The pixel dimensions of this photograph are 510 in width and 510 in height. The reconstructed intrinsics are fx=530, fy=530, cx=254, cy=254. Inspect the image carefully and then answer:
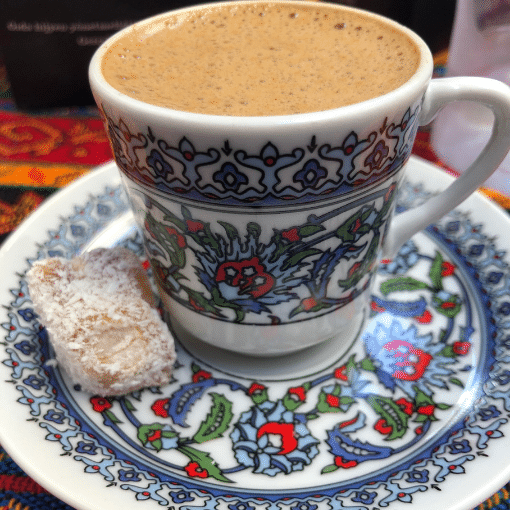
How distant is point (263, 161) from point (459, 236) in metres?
0.53

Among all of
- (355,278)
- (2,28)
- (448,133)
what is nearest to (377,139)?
(355,278)

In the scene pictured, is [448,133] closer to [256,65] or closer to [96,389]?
[256,65]

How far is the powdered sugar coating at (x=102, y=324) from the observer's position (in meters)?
0.66

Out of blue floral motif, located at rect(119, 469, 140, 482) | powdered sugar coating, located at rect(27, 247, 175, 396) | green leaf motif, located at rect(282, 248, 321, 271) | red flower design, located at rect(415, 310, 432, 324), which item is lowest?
red flower design, located at rect(415, 310, 432, 324)

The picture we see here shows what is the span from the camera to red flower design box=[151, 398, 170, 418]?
68cm

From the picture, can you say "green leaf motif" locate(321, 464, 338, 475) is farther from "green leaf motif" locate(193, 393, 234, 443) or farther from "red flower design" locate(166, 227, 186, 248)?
"red flower design" locate(166, 227, 186, 248)

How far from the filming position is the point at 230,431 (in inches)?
25.9

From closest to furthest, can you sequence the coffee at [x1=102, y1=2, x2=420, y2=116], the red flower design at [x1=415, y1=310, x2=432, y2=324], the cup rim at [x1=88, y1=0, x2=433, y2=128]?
the cup rim at [x1=88, y1=0, x2=433, y2=128] < the coffee at [x1=102, y1=2, x2=420, y2=116] < the red flower design at [x1=415, y1=310, x2=432, y2=324]

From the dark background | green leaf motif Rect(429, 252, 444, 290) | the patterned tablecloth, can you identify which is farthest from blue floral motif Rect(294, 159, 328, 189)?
the dark background

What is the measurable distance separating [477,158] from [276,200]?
1.02 ft

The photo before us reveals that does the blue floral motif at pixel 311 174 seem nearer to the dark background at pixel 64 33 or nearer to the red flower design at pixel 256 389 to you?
the red flower design at pixel 256 389

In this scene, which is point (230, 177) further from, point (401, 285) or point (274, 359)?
point (401, 285)

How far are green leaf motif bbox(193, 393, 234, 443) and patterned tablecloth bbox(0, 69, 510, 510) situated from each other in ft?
2.03

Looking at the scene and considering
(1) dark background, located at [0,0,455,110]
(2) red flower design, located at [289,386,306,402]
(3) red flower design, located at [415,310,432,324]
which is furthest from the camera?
(1) dark background, located at [0,0,455,110]
